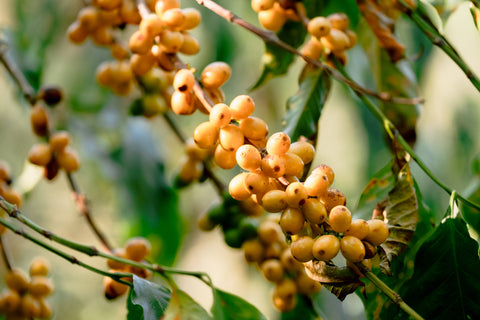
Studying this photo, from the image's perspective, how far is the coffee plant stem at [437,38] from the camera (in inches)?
24.1

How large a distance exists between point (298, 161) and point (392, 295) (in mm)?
159

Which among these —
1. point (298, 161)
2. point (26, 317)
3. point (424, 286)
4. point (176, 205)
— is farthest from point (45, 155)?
point (424, 286)

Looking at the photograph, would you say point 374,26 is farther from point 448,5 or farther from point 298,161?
point 298,161

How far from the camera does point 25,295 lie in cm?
91

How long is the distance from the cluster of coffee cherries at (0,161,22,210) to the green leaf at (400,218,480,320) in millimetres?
603

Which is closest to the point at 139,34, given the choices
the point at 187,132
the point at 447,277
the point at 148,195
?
the point at 447,277

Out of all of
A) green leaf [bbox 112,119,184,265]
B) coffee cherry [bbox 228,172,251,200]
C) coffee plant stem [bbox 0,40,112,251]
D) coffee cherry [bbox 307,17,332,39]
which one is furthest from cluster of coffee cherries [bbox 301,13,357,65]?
green leaf [bbox 112,119,184,265]

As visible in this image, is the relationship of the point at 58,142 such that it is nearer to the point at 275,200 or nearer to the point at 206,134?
the point at 206,134

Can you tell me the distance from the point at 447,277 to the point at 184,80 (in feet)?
1.27

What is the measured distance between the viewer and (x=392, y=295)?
0.51 m

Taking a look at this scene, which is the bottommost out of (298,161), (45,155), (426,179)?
(426,179)

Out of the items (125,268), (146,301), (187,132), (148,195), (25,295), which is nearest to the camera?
(146,301)

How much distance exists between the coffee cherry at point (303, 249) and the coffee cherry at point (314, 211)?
0.07ft

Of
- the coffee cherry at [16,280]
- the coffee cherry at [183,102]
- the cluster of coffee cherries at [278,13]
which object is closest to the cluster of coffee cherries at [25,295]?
the coffee cherry at [16,280]
